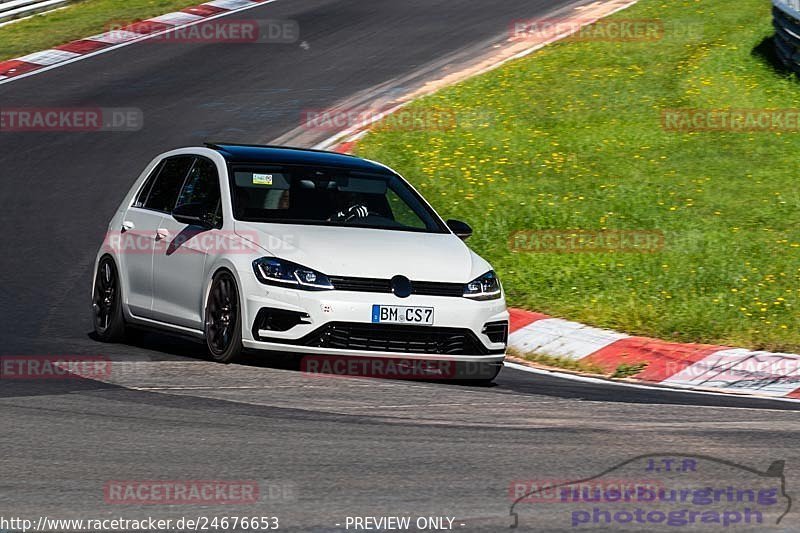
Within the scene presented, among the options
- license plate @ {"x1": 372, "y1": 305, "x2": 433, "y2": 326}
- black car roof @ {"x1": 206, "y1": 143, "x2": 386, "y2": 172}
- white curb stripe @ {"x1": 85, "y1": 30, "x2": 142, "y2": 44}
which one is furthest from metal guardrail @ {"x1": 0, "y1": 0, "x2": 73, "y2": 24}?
license plate @ {"x1": 372, "y1": 305, "x2": 433, "y2": 326}

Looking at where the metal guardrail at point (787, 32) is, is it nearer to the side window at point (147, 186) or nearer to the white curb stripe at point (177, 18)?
the side window at point (147, 186)

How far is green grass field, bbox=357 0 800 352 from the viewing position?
12.3 meters

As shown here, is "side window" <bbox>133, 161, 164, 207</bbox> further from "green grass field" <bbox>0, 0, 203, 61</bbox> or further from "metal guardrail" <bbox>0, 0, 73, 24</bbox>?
"metal guardrail" <bbox>0, 0, 73, 24</bbox>

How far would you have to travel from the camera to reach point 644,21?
79.7 ft

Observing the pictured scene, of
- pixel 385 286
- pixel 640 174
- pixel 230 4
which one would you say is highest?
pixel 230 4

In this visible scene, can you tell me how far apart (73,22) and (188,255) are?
741 inches

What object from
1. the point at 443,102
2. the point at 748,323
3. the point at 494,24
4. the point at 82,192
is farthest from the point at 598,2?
the point at 748,323

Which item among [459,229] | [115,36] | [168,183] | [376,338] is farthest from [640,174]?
[115,36]

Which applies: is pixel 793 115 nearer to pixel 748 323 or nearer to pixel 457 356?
pixel 748 323

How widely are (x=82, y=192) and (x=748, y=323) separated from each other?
28.3ft

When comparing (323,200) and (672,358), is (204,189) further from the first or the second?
(672,358)

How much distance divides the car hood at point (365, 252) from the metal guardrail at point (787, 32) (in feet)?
36.0

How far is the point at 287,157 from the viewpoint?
1071 cm

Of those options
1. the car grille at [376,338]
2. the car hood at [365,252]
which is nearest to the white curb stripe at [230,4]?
the car hood at [365,252]
